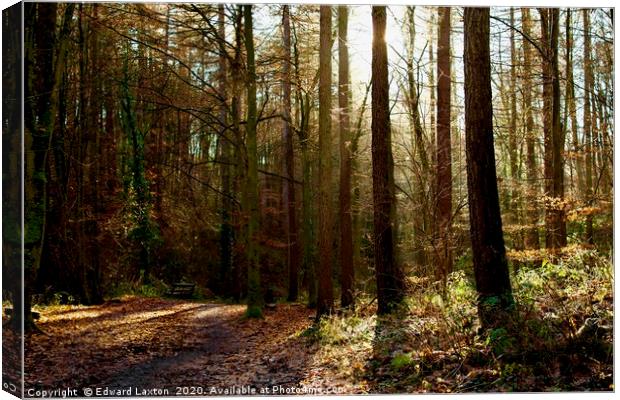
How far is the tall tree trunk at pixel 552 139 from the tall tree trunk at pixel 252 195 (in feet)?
13.6

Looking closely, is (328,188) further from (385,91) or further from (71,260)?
(71,260)

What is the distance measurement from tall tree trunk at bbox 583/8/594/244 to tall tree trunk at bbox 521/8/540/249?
644mm

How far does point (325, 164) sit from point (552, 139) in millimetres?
3088

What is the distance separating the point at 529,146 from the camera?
23.6ft

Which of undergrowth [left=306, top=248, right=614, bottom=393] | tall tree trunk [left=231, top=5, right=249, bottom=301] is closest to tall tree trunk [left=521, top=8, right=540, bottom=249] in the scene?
undergrowth [left=306, top=248, right=614, bottom=393]

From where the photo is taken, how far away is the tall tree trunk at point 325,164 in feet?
25.8

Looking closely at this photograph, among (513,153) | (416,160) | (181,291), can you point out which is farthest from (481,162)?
(181,291)

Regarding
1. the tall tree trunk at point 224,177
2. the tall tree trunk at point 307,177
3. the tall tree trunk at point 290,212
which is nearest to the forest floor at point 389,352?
the tall tree trunk at point 224,177

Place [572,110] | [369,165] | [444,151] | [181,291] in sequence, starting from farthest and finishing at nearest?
[181,291], [369,165], [444,151], [572,110]

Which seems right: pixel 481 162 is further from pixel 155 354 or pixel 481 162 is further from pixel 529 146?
pixel 155 354

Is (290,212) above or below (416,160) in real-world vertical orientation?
below

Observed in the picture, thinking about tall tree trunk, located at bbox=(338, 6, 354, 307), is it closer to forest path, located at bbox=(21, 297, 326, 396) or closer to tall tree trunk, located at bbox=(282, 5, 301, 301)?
tall tree trunk, located at bbox=(282, 5, 301, 301)

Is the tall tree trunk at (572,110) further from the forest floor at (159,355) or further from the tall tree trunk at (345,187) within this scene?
the tall tree trunk at (345,187)

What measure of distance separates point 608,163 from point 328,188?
398cm
